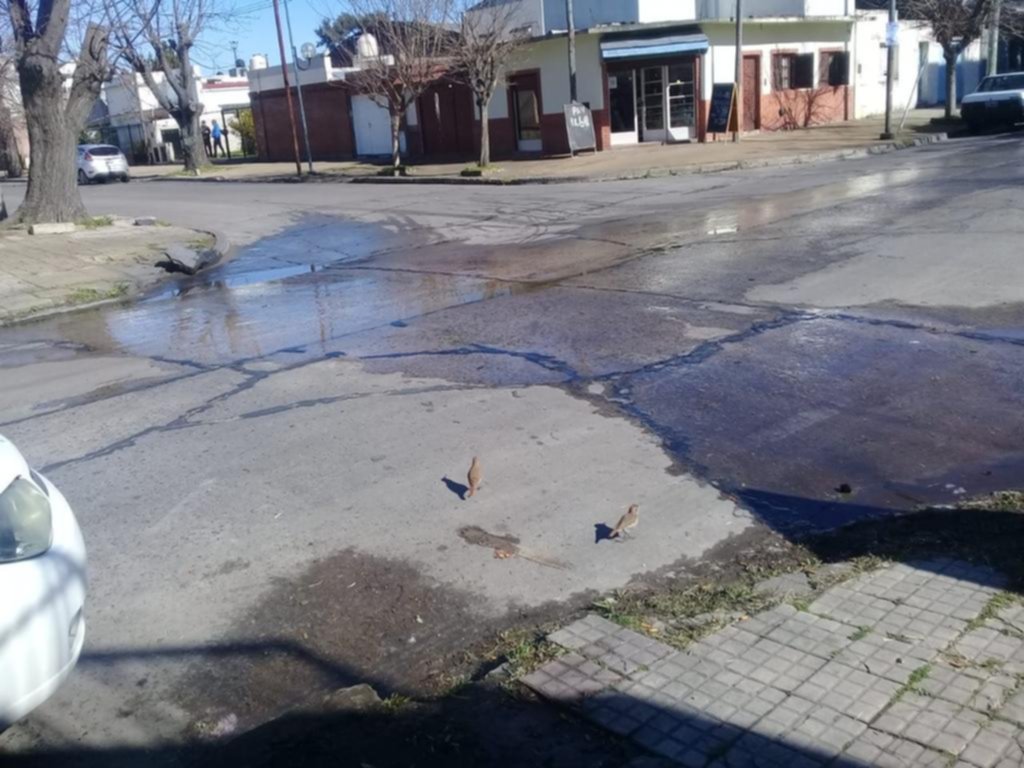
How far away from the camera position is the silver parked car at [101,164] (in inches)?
1612

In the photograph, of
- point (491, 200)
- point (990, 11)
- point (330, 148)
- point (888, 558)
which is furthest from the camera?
point (330, 148)

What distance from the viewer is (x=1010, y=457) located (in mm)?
5656

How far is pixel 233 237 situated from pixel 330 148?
83.0 feet

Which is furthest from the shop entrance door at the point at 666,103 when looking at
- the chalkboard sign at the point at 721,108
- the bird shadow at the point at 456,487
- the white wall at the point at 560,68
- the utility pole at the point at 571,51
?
the bird shadow at the point at 456,487

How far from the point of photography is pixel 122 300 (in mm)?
13227

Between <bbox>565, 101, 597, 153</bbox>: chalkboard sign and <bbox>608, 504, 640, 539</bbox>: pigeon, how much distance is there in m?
26.5

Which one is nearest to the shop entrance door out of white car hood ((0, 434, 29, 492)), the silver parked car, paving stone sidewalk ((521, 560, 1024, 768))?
the silver parked car

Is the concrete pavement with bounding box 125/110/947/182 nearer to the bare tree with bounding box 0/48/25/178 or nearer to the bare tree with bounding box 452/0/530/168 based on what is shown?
the bare tree with bounding box 452/0/530/168

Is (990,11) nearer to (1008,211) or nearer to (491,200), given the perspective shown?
(491,200)

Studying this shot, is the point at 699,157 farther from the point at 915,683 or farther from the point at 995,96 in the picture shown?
the point at 915,683

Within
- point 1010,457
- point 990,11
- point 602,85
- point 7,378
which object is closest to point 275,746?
point 1010,457

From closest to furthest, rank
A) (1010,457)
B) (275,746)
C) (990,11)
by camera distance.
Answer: (275,746) < (1010,457) < (990,11)

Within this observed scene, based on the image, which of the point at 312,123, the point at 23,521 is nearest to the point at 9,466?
the point at 23,521

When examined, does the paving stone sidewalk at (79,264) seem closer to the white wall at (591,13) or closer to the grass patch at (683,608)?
the grass patch at (683,608)
